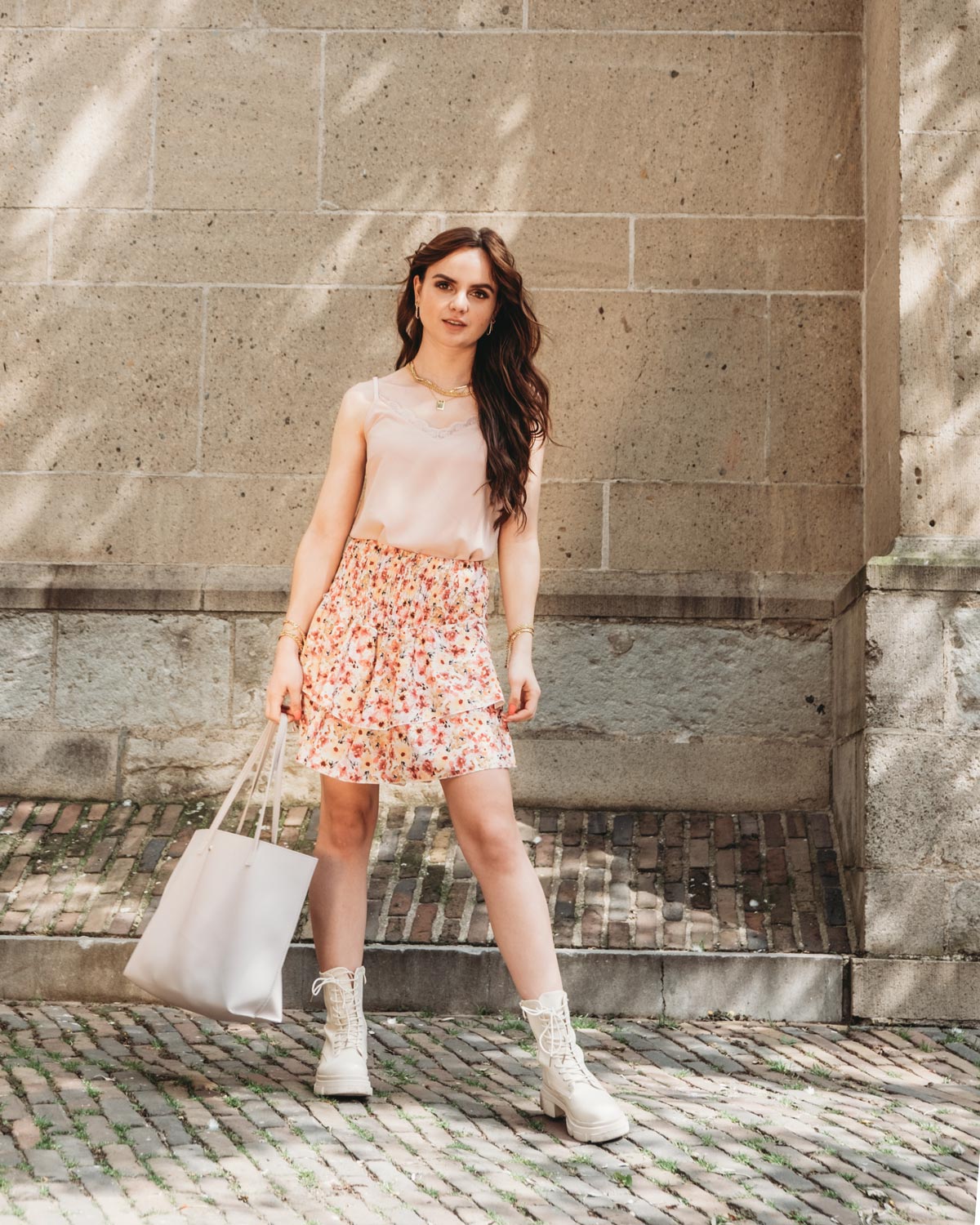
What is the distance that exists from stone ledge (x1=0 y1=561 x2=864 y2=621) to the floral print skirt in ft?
5.60

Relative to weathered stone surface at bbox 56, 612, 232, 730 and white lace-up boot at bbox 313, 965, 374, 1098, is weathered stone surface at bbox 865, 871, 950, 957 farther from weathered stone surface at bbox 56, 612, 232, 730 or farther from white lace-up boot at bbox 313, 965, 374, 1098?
weathered stone surface at bbox 56, 612, 232, 730

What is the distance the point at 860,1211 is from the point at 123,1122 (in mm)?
1563

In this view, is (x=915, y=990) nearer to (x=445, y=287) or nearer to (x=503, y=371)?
(x=503, y=371)

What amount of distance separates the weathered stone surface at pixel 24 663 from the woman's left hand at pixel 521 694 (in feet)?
8.41

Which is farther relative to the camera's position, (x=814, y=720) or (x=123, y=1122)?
(x=814, y=720)

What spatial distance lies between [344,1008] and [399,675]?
2.70ft

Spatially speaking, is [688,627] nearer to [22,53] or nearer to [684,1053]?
[684,1053]

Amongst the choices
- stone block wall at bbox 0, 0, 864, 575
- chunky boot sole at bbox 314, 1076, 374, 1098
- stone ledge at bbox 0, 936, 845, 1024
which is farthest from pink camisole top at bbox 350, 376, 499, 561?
stone block wall at bbox 0, 0, 864, 575

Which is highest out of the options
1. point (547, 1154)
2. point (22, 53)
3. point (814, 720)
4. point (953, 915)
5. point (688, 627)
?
point (22, 53)

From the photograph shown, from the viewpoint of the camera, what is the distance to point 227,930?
3145 millimetres

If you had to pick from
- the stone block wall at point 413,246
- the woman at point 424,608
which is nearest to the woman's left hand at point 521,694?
the woman at point 424,608

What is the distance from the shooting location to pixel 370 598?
3.46 m

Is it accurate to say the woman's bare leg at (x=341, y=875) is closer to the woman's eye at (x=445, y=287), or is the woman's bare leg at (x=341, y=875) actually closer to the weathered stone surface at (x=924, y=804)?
the woman's eye at (x=445, y=287)

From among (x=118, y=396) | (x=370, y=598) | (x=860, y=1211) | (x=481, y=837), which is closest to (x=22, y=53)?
(x=118, y=396)
